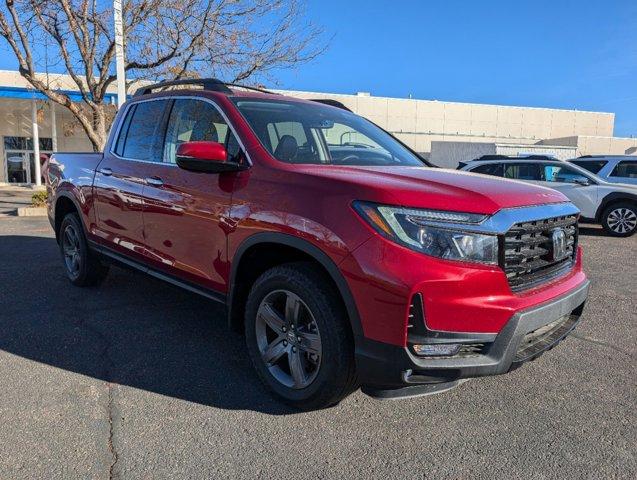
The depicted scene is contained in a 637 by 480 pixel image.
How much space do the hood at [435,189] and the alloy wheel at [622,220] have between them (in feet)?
31.5

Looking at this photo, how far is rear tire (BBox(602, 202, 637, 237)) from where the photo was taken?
37.1ft

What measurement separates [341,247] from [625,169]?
1226cm

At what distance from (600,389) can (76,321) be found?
4.15 meters

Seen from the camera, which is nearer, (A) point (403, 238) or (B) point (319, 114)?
(A) point (403, 238)

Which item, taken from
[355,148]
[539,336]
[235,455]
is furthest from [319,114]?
[235,455]

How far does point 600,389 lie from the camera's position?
3.46 meters

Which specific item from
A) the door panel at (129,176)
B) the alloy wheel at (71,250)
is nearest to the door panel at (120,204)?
the door panel at (129,176)

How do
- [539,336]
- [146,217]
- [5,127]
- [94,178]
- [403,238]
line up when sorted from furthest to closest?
[5,127]
[94,178]
[146,217]
[539,336]
[403,238]

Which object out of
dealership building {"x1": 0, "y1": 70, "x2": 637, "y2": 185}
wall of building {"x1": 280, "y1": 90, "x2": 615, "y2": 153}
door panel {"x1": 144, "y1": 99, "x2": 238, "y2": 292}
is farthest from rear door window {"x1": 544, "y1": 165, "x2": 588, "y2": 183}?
wall of building {"x1": 280, "y1": 90, "x2": 615, "y2": 153}

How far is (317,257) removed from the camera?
2.71m

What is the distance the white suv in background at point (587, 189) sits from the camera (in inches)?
446

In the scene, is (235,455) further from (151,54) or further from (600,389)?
(151,54)

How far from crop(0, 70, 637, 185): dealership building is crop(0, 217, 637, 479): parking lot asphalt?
2054 cm

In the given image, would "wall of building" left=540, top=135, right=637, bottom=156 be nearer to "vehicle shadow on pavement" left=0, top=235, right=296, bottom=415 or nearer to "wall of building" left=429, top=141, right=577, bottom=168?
"wall of building" left=429, top=141, right=577, bottom=168
